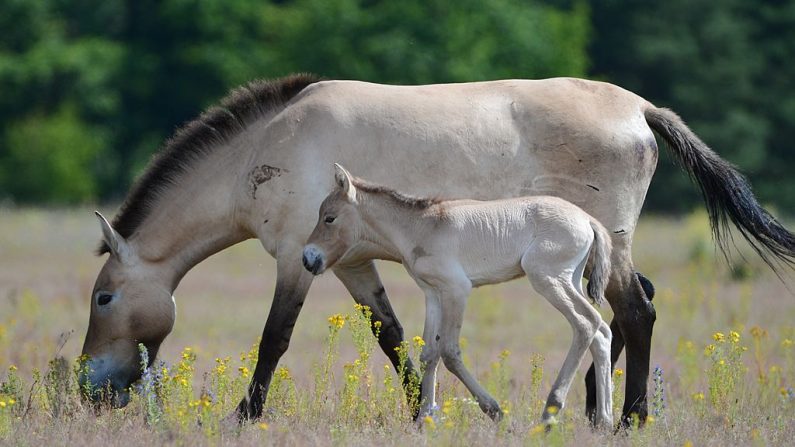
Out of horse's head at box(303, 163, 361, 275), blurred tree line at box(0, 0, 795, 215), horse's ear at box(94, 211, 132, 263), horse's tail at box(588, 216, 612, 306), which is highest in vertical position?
A: horse's head at box(303, 163, 361, 275)

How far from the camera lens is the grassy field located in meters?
6.92

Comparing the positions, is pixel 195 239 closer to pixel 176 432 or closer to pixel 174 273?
pixel 174 273

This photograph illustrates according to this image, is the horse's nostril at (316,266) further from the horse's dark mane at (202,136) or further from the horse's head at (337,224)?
the horse's dark mane at (202,136)

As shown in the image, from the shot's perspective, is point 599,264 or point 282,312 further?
point 282,312

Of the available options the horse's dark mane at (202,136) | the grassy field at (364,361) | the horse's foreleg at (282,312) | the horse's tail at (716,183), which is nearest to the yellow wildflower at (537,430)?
the grassy field at (364,361)

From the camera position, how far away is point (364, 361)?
734 cm

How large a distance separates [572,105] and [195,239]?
9.01ft

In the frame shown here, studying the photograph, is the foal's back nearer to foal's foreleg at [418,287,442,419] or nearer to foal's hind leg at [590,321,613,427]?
foal's foreleg at [418,287,442,419]

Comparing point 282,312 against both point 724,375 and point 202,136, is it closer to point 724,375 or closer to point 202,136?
point 202,136

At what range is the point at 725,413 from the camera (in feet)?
25.4

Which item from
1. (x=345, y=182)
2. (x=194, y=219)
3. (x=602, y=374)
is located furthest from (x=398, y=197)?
(x=194, y=219)

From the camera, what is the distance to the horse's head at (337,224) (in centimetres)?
733

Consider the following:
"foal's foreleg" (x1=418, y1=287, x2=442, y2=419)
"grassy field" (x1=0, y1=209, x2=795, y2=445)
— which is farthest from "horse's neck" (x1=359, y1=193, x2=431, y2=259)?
"grassy field" (x1=0, y1=209, x2=795, y2=445)

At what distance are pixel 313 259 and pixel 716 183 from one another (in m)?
3.09
